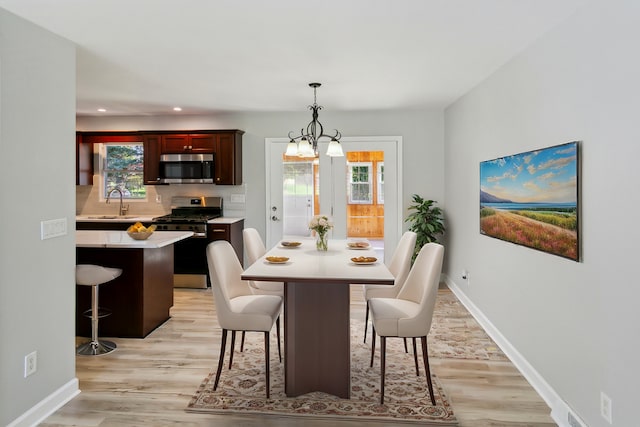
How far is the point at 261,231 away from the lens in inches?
246

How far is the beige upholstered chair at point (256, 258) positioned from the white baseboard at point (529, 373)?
188cm

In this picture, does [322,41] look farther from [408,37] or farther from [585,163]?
[585,163]

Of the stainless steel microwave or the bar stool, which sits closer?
the bar stool

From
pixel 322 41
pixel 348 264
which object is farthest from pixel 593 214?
pixel 322 41

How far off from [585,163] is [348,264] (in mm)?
1535

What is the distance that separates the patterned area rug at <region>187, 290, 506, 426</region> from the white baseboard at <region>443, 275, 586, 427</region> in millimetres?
90

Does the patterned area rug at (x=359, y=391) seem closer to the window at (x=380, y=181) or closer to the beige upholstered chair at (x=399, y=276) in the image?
the beige upholstered chair at (x=399, y=276)

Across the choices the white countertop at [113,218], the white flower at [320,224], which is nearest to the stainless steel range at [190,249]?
the white countertop at [113,218]

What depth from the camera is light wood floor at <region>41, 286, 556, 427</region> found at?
256 cm

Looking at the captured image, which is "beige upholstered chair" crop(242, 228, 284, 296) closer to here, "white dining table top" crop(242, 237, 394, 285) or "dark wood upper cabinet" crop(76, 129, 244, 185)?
"white dining table top" crop(242, 237, 394, 285)

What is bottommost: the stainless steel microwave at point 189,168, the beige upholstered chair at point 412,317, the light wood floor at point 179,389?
the light wood floor at point 179,389

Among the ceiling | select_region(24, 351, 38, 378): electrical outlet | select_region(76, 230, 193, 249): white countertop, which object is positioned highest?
the ceiling

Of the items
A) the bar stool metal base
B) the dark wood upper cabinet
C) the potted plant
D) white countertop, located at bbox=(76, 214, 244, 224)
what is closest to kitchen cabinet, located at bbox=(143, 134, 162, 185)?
the dark wood upper cabinet

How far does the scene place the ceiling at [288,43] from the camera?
250cm
